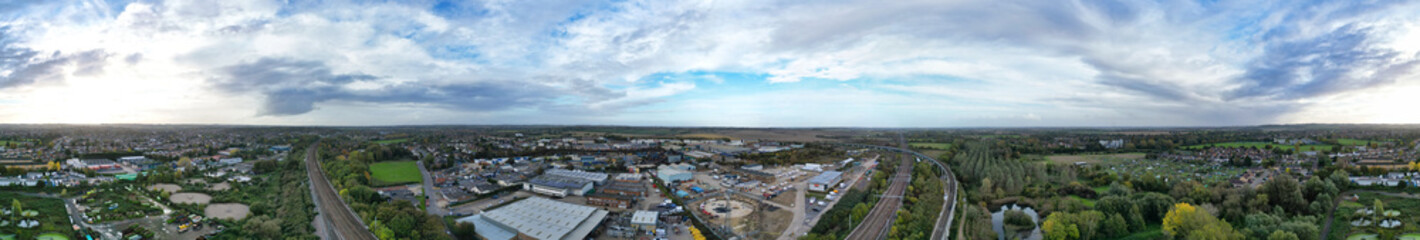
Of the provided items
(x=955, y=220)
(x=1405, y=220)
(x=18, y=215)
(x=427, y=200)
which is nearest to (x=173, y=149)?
(x=18, y=215)

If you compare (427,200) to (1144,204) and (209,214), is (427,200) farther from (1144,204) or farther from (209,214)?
(1144,204)

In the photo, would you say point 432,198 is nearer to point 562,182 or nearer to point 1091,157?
point 562,182

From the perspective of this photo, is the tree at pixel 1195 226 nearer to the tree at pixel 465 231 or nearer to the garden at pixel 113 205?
the tree at pixel 465 231

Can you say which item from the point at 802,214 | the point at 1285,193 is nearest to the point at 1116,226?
the point at 1285,193

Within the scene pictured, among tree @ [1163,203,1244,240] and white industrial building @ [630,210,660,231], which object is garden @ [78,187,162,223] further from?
tree @ [1163,203,1244,240]

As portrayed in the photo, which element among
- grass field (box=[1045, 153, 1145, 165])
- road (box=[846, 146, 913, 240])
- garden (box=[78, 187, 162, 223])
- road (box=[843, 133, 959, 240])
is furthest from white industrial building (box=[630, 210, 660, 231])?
grass field (box=[1045, 153, 1145, 165])

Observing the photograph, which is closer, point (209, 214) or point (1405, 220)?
point (1405, 220)
